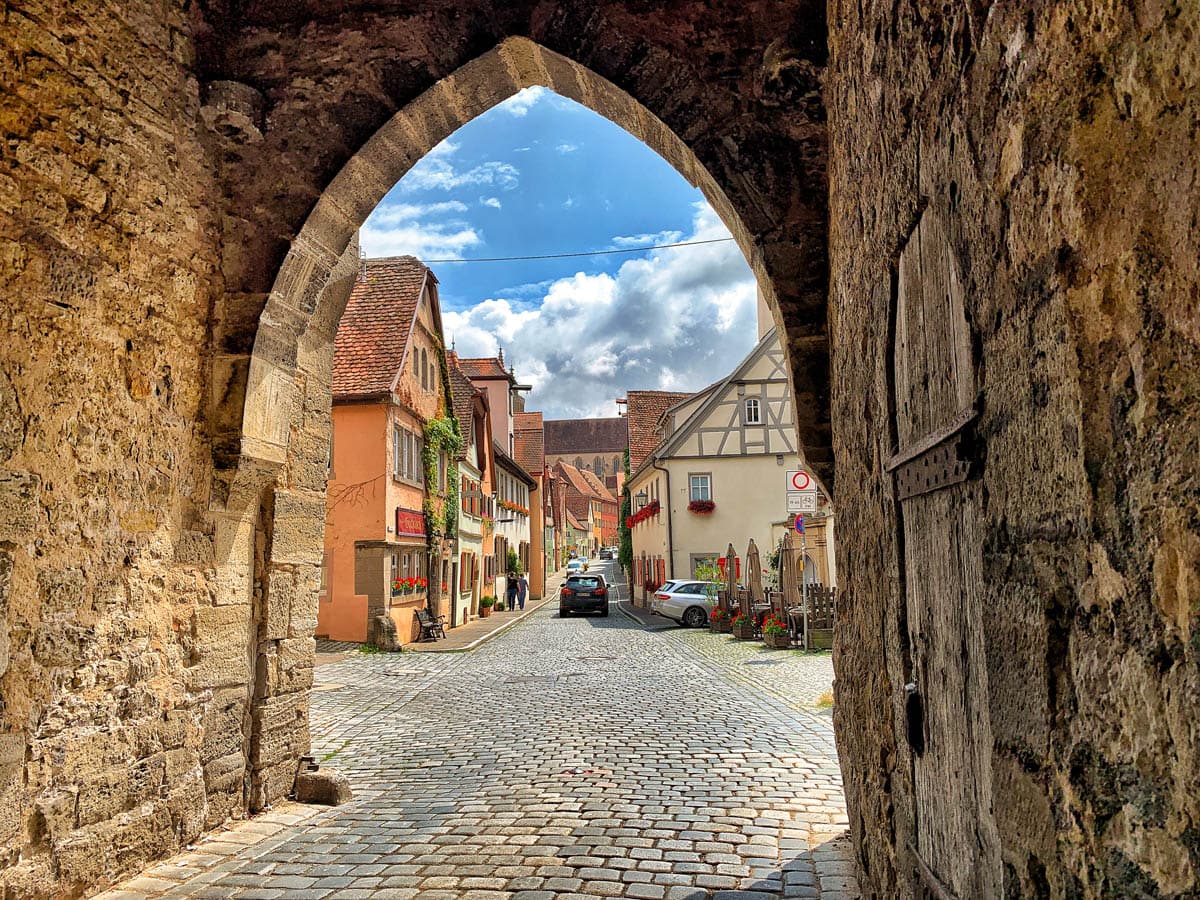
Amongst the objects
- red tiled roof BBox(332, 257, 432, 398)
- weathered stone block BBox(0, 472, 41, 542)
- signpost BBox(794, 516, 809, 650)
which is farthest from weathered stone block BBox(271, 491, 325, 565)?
red tiled roof BBox(332, 257, 432, 398)

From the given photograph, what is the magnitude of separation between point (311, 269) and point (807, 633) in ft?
34.3

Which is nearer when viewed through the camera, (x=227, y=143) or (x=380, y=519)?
(x=227, y=143)

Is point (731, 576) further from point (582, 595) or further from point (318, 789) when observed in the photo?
point (318, 789)

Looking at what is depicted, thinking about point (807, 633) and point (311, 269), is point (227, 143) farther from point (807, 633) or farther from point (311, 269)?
point (807, 633)

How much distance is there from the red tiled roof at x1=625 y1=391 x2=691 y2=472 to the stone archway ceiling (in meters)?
28.4

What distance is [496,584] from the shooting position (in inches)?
1112

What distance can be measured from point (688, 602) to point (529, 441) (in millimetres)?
22483

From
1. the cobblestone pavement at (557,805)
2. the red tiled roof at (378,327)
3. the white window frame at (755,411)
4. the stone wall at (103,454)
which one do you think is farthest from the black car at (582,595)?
the stone wall at (103,454)

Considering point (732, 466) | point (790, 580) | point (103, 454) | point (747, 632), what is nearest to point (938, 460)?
point (103, 454)

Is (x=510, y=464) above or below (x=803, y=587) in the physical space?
above

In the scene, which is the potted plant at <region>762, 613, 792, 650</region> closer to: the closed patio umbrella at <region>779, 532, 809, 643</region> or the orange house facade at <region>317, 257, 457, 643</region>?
the closed patio umbrella at <region>779, 532, 809, 643</region>

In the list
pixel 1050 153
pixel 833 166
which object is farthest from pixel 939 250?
pixel 833 166

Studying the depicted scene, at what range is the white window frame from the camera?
25.0 meters

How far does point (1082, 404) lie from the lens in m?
1.21
